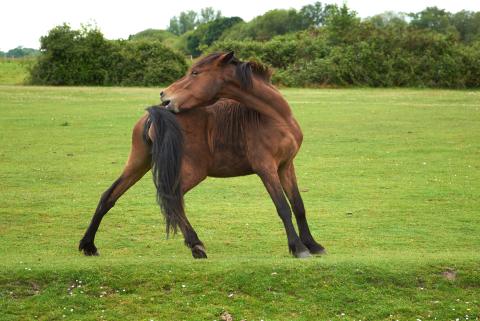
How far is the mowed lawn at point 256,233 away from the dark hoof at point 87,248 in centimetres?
30

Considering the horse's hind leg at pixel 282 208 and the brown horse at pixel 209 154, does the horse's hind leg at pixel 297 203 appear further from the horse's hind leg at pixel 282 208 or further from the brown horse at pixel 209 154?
the horse's hind leg at pixel 282 208

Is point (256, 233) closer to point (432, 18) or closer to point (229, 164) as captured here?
point (229, 164)

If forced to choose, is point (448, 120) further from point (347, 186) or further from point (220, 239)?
point (220, 239)

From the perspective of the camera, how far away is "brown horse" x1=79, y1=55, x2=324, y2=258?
9.72 meters

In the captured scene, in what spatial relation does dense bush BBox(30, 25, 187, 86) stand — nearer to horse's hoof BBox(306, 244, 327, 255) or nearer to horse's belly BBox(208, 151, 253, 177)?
horse's belly BBox(208, 151, 253, 177)

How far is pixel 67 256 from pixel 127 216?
10.8 ft

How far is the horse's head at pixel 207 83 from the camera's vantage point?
9852mm

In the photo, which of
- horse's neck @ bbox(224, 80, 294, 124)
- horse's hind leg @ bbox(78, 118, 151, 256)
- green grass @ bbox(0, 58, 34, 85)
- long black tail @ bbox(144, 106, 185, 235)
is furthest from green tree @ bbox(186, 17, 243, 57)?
long black tail @ bbox(144, 106, 185, 235)

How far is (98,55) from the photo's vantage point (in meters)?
48.7

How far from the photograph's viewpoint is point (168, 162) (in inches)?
384

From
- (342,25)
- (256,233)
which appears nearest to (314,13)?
(342,25)

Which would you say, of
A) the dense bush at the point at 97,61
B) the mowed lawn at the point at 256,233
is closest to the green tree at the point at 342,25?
the dense bush at the point at 97,61

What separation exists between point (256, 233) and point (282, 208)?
2.62m

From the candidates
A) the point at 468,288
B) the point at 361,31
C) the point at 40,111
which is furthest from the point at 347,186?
the point at 361,31
